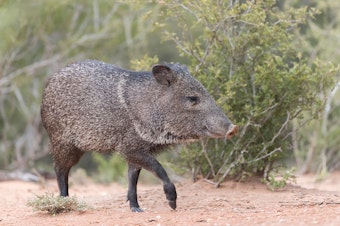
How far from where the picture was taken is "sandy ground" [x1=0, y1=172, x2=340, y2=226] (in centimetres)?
507

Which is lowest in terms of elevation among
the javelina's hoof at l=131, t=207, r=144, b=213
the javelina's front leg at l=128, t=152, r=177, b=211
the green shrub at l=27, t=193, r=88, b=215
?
the javelina's hoof at l=131, t=207, r=144, b=213

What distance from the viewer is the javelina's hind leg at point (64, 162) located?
6.66m

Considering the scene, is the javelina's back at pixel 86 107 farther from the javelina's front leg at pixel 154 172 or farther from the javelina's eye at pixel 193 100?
the javelina's eye at pixel 193 100

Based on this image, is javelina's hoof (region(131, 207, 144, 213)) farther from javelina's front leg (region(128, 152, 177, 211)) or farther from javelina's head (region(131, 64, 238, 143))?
javelina's head (region(131, 64, 238, 143))

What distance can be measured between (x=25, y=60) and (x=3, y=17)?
4568mm

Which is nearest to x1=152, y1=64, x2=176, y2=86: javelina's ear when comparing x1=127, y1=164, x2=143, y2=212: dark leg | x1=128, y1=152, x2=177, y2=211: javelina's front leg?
x1=128, y1=152, x2=177, y2=211: javelina's front leg

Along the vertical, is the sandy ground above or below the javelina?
below

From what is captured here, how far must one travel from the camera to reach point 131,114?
6125 millimetres

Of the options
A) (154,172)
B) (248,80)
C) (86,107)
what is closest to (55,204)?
(154,172)

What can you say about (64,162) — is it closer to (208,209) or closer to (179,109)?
(179,109)

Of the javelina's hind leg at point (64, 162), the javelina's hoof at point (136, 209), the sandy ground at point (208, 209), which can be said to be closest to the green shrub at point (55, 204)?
the sandy ground at point (208, 209)

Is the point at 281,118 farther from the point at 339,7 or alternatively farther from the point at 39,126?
→ the point at 39,126

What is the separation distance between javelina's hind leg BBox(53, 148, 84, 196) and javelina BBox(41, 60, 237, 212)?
0.01 m

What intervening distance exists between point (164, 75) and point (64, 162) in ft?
4.63
